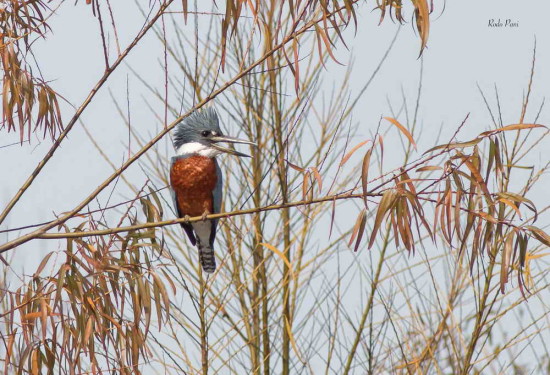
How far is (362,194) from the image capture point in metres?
3.09

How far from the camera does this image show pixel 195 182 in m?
5.61

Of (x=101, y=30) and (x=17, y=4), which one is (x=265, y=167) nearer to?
(x=17, y=4)

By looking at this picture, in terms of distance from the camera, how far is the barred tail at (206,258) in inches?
226

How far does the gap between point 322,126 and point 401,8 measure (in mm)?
1824

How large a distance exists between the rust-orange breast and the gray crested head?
12 cm

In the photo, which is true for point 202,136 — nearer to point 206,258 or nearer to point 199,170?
point 199,170

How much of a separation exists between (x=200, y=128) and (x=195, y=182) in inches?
12.9

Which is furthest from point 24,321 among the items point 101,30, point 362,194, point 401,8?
point 401,8

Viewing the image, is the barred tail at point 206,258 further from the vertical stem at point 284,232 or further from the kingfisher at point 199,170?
the vertical stem at point 284,232

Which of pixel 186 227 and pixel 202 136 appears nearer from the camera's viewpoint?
pixel 202 136

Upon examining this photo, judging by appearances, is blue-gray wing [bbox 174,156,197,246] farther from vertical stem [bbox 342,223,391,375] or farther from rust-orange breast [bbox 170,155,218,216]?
vertical stem [bbox 342,223,391,375]

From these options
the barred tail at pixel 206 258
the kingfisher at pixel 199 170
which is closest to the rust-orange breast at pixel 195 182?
the kingfisher at pixel 199 170

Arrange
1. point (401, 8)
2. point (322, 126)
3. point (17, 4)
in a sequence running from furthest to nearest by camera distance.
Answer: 1. point (322, 126)
2. point (17, 4)
3. point (401, 8)

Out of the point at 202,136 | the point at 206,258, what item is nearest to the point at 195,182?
the point at 202,136
